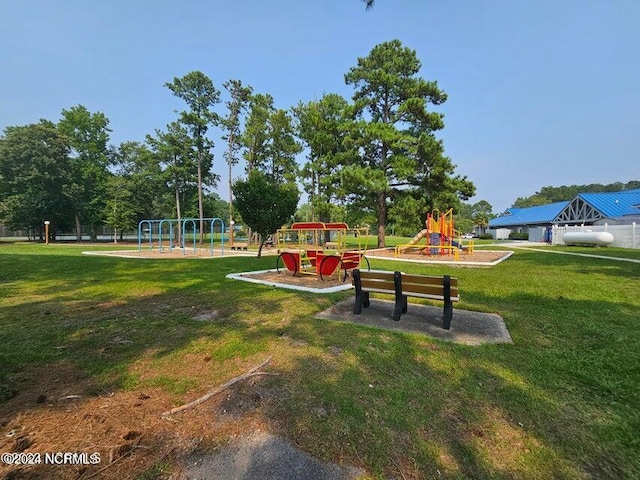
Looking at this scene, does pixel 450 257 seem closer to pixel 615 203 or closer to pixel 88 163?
pixel 615 203

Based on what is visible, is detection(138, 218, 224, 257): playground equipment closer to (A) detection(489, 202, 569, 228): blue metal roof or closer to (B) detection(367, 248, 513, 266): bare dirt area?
(B) detection(367, 248, 513, 266): bare dirt area

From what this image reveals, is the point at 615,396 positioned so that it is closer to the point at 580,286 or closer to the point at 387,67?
the point at 580,286

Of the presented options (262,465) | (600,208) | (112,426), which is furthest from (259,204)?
(600,208)

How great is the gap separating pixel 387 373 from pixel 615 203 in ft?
142

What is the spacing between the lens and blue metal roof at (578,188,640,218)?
31594 millimetres

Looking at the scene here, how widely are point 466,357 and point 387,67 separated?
2327 cm

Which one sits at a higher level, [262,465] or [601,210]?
[601,210]

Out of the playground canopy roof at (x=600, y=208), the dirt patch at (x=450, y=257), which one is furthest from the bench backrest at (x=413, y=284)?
the playground canopy roof at (x=600, y=208)

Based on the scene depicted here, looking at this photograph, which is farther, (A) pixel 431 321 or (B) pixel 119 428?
(A) pixel 431 321

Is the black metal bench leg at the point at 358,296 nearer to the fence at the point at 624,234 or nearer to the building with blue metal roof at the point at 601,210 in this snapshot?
the fence at the point at 624,234

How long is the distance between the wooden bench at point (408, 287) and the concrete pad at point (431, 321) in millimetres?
168

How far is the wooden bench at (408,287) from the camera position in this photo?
15.3ft

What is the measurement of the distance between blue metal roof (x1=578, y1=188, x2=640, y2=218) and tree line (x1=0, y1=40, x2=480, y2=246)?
20.4 metres

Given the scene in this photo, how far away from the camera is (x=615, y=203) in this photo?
3416 centimetres
